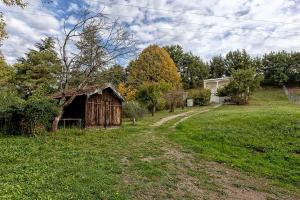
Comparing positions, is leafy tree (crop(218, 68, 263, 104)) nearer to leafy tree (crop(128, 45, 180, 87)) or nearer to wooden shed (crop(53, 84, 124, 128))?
leafy tree (crop(128, 45, 180, 87))

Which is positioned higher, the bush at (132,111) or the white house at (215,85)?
the white house at (215,85)

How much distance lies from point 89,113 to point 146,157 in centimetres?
1086

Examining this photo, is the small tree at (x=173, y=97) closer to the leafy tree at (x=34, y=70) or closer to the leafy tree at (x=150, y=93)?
the leafy tree at (x=150, y=93)

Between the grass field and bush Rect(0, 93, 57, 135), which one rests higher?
bush Rect(0, 93, 57, 135)

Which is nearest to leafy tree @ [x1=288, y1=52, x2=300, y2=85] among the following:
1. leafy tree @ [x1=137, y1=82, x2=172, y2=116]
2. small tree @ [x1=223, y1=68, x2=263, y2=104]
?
small tree @ [x1=223, y1=68, x2=263, y2=104]

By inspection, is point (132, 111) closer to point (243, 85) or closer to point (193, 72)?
point (243, 85)

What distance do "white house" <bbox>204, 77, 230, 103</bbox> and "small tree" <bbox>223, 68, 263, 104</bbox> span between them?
456 cm

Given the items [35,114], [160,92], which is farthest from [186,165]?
[160,92]

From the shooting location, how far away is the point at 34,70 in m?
38.3

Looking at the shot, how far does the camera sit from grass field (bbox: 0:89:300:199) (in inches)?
332

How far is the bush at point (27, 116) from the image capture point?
17.7 m

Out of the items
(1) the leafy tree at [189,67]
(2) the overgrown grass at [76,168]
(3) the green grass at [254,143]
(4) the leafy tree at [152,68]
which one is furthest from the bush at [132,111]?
(1) the leafy tree at [189,67]

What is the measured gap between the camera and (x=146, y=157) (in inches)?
521

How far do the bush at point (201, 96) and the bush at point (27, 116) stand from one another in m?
28.8
